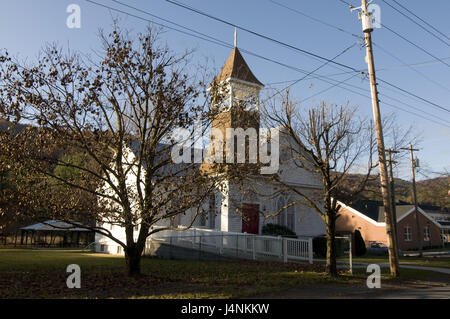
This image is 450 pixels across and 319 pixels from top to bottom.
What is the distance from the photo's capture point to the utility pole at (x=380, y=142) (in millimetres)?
14500

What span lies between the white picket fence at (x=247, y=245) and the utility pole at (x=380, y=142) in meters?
3.89

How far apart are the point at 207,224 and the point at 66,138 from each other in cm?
1350

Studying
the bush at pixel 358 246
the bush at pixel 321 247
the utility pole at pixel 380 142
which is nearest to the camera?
the utility pole at pixel 380 142

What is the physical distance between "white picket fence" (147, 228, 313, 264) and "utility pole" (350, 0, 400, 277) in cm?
389

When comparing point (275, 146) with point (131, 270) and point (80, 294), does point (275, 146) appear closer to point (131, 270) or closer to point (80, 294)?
point (131, 270)

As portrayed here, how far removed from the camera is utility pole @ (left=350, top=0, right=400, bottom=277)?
14500 millimetres

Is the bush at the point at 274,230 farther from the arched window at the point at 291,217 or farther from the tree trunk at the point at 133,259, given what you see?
the tree trunk at the point at 133,259

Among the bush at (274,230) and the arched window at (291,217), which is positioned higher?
the arched window at (291,217)

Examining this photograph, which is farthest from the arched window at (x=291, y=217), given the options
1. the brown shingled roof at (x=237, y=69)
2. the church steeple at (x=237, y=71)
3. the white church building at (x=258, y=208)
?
the brown shingled roof at (x=237, y=69)

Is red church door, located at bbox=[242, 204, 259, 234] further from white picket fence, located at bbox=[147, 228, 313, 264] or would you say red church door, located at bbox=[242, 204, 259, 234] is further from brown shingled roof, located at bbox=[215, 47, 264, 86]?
brown shingled roof, located at bbox=[215, 47, 264, 86]

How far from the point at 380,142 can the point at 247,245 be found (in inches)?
340

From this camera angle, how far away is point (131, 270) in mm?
13242

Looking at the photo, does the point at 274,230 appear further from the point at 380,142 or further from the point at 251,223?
the point at 380,142

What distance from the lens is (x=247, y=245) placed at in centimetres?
1977
